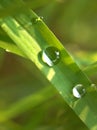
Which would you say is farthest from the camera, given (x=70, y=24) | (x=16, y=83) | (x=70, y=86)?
(x=70, y=24)

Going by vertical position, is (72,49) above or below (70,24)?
below

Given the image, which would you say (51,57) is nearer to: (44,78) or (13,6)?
(13,6)

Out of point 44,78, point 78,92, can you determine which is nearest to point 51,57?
point 78,92

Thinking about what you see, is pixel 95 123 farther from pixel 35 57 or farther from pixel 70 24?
pixel 70 24

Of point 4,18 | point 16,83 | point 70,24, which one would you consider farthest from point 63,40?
point 4,18

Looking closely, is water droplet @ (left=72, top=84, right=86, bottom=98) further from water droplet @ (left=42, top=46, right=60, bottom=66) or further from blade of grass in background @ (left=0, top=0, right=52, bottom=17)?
blade of grass in background @ (left=0, top=0, right=52, bottom=17)

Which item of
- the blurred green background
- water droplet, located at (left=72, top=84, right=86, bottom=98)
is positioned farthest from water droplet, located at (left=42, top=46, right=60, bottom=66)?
the blurred green background

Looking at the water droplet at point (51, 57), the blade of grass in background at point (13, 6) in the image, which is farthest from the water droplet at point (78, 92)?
the blade of grass in background at point (13, 6)
